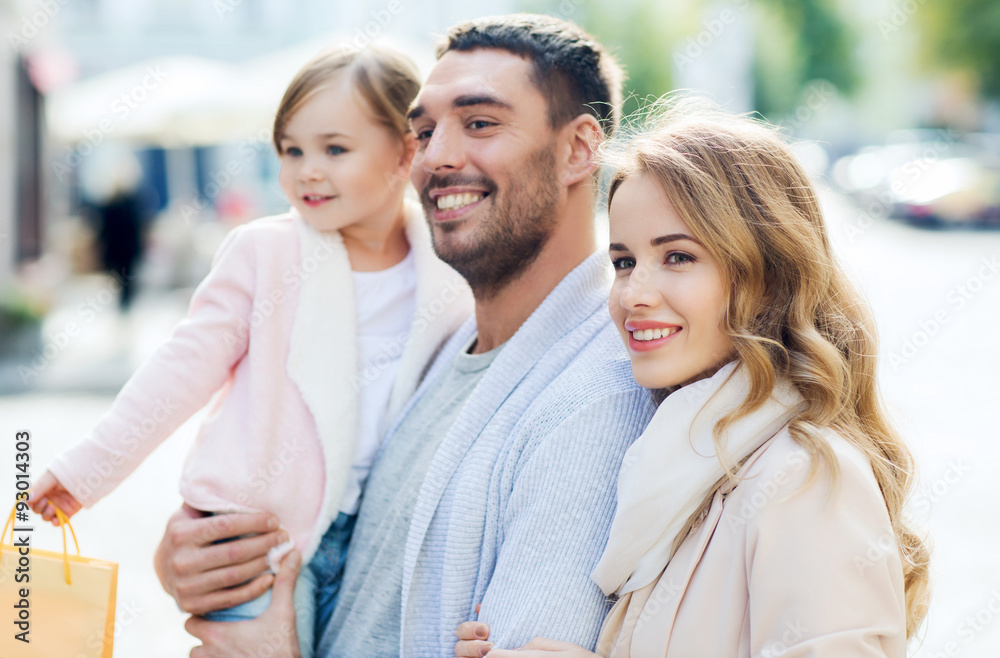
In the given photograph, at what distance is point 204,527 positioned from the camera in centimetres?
220

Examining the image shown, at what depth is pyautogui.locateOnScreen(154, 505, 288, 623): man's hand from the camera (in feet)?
7.04

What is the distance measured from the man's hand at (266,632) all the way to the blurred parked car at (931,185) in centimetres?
2110

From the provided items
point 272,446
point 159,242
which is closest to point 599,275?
point 272,446

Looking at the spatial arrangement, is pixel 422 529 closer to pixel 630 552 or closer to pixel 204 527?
pixel 630 552

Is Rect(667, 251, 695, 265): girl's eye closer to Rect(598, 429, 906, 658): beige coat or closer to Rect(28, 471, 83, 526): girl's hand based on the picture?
Rect(598, 429, 906, 658): beige coat

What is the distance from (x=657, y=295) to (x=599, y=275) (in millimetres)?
536

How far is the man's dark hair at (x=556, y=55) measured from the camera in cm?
218

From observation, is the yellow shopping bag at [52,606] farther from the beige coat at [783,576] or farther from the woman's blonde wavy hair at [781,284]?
the woman's blonde wavy hair at [781,284]

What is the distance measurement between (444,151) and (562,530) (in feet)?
3.30

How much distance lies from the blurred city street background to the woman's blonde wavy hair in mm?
120

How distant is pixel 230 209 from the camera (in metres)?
15.6

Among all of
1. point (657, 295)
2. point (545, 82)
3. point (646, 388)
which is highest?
point (545, 82)

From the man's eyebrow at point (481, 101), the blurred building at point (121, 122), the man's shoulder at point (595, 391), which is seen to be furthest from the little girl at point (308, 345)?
the blurred building at point (121, 122)

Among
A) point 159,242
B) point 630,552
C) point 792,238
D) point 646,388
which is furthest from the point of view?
point 159,242
